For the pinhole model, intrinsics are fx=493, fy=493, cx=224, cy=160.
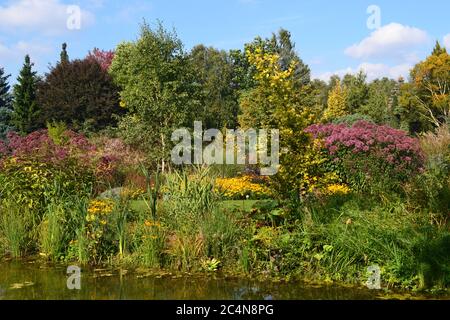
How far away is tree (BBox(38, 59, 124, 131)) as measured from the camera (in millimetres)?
24141

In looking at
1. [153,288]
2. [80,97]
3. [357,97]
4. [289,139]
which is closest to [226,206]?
[289,139]

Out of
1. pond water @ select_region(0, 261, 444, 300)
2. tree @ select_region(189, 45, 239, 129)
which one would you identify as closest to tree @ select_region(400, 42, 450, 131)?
tree @ select_region(189, 45, 239, 129)

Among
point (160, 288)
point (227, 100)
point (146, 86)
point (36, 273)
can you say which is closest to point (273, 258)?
point (160, 288)

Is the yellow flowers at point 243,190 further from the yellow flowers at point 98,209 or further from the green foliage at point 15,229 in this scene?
the green foliage at point 15,229

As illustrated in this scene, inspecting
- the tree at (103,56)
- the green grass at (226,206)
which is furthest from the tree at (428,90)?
the green grass at (226,206)

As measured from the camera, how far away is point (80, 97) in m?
24.3

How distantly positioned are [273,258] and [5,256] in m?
3.80

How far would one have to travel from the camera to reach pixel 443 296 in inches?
191

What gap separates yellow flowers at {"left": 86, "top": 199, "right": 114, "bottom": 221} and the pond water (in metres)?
0.80

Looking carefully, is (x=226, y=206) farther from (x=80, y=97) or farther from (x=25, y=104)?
(x=25, y=104)

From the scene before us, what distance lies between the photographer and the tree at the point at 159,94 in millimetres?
16078

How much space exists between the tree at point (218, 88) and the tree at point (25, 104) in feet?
29.7

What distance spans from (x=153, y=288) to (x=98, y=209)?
1.73m
